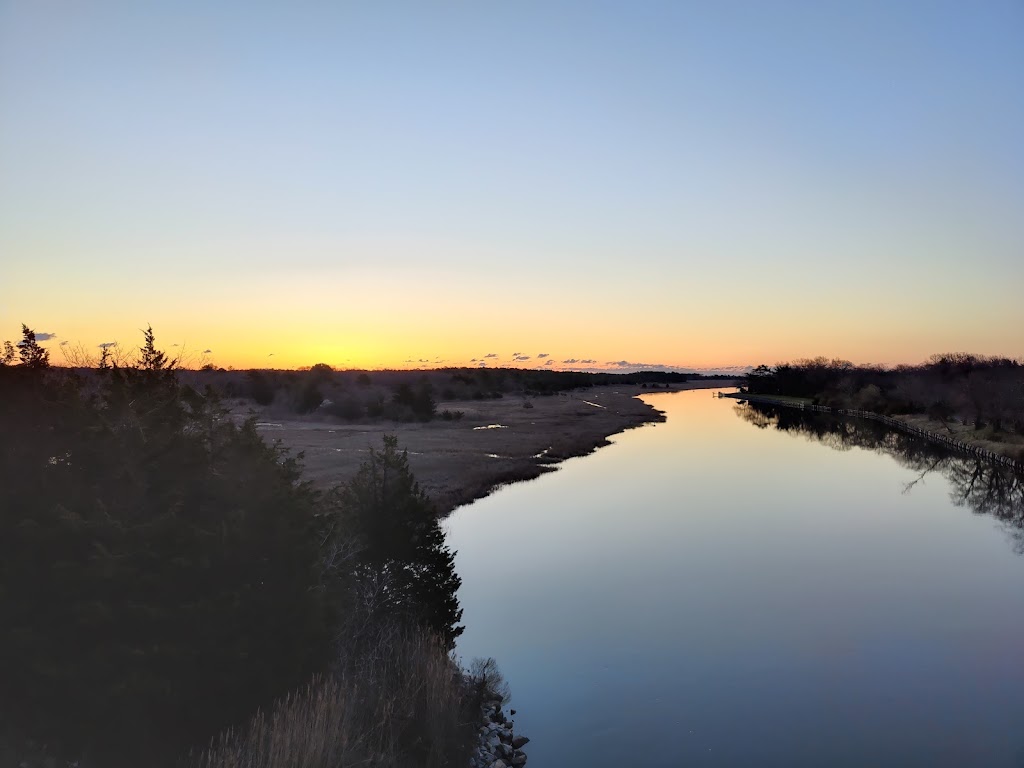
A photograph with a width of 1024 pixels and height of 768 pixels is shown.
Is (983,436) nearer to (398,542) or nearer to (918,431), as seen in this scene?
(918,431)

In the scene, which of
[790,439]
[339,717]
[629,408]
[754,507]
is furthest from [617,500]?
[629,408]

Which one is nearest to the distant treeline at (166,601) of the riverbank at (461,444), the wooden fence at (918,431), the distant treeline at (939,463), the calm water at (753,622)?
the calm water at (753,622)

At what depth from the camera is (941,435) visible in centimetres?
6097

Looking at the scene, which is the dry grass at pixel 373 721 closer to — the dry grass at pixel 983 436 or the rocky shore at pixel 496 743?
the rocky shore at pixel 496 743

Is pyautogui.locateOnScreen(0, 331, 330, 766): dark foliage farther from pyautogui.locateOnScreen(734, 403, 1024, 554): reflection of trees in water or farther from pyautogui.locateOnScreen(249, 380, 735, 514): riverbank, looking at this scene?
pyautogui.locateOnScreen(734, 403, 1024, 554): reflection of trees in water

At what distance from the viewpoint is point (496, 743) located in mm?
11523

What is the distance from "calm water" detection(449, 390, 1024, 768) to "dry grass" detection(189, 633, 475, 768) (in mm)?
2291

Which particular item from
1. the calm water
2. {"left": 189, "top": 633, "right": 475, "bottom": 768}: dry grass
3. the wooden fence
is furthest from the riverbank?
the wooden fence

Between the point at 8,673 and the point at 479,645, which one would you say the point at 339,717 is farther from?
the point at 479,645

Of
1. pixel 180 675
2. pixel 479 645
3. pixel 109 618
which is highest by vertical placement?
pixel 109 618

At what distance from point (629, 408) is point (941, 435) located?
5466cm

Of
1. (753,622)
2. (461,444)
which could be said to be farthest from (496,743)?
(461,444)

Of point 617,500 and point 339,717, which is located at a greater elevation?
point 339,717

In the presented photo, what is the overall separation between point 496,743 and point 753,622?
30.0ft
